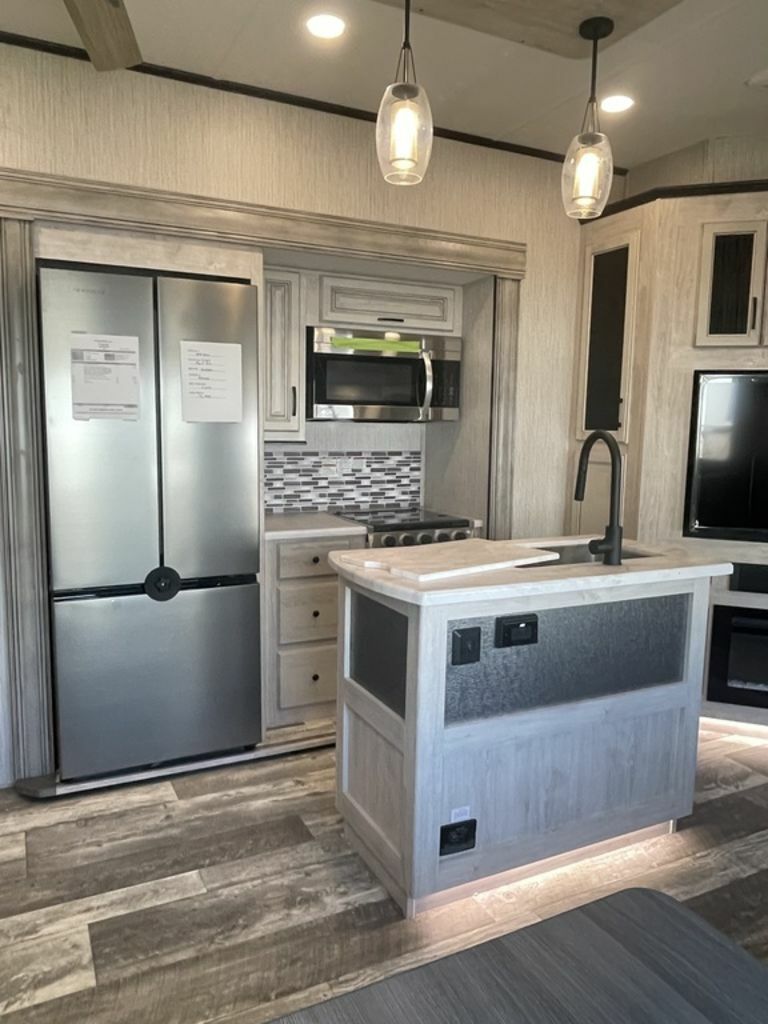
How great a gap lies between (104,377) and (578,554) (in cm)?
184

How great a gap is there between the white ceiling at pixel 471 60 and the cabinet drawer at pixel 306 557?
1915mm

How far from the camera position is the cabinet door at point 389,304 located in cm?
355

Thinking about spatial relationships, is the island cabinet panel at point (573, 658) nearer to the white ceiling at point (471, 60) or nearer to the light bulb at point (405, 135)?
the light bulb at point (405, 135)

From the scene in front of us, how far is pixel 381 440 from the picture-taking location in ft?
13.6

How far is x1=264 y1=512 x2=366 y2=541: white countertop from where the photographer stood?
3.23 meters

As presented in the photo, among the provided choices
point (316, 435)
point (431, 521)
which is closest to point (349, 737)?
point (431, 521)

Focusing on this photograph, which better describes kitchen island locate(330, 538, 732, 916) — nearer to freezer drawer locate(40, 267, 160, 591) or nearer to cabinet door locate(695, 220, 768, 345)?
freezer drawer locate(40, 267, 160, 591)

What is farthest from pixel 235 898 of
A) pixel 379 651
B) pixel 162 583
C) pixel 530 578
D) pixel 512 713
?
pixel 530 578

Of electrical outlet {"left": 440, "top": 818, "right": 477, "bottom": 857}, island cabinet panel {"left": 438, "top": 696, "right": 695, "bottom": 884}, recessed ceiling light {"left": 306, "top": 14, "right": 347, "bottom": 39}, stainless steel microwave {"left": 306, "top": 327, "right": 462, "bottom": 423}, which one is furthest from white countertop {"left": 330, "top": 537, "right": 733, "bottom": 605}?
recessed ceiling light {"left": 306, "top": 14, "right": 347, "bottom": 39}

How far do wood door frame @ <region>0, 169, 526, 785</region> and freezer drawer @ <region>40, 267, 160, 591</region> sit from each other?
0.42 ft

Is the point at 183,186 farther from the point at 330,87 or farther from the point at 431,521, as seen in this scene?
the point at 431,521

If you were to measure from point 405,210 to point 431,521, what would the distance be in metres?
1.49

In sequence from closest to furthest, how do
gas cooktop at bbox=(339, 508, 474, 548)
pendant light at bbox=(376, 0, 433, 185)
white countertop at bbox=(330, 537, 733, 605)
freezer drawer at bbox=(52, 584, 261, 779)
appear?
1. pendant light at bbox=(376, 0, 433, 185)
2. white countertop at bbox=(330, 537, 733, 605)
3. freezer drawer at bbox=(52, 584, 261, 779)
4. gas cooktop at bbox=(339, 508, 474, 548)

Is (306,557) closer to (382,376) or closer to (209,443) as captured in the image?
(209,443)
